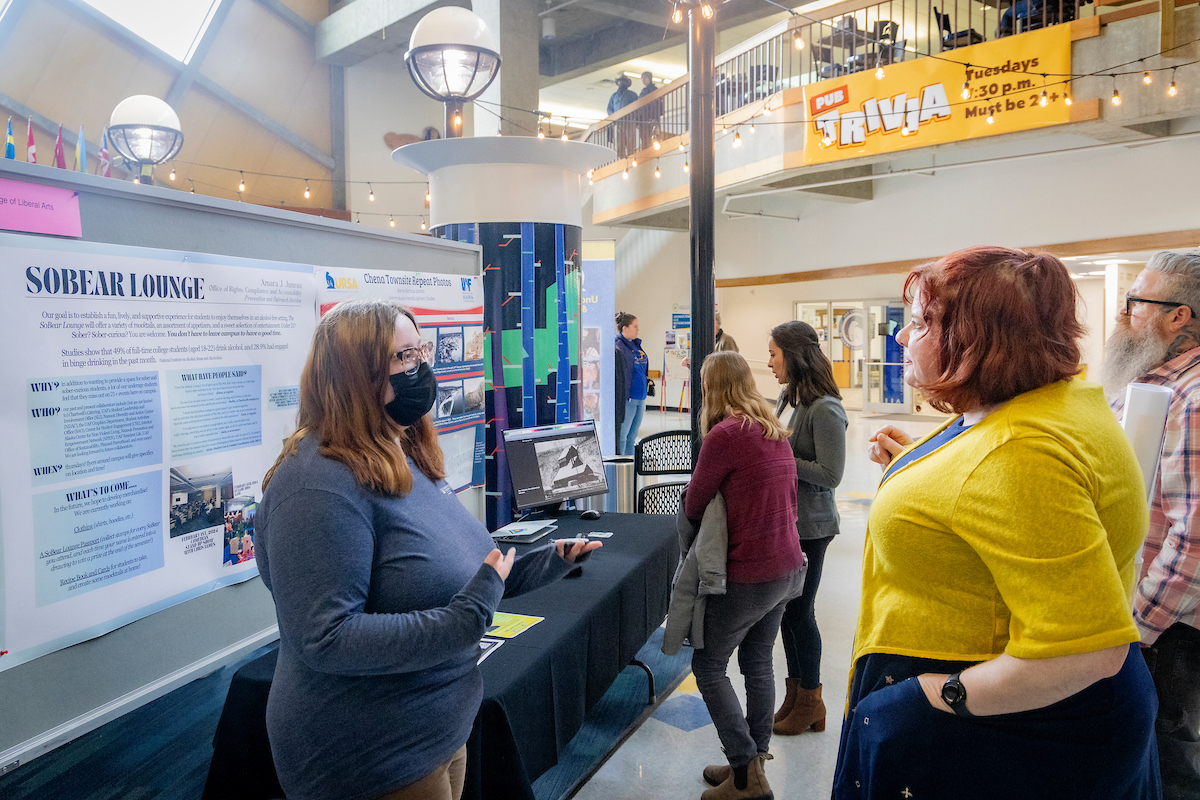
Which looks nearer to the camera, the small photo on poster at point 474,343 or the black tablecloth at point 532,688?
the black tablecloth at point 532,688

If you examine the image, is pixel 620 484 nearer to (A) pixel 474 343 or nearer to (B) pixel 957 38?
(A) pixel 474 343

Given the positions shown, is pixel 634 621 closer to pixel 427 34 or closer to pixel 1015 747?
pixel 1015 747

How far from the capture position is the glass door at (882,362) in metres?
12.6

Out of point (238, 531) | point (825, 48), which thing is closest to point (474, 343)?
point (238, 531)

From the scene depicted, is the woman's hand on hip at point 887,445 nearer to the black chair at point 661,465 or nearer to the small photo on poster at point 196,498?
the small photo on poster at point 196,498

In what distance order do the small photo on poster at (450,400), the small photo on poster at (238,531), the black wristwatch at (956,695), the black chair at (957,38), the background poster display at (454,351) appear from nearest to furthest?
1. the black wristwatch at (956,695)
2. the small photo on poster at (238,531)
3. the background poster display at (454,351)
4. the small photo on poster at (450,400)
5. the black chair at (957,38)

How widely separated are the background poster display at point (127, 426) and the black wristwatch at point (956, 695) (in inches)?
66.3

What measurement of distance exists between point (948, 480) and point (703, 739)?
2188mm

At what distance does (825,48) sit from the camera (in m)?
9.84

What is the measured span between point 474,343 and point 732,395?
1342 mm

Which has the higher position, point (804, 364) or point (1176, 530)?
point (804, 364)

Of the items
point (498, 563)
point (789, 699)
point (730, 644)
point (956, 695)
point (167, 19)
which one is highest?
point (167, 19)

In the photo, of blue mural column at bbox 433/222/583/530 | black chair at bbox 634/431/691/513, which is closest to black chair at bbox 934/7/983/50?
black chair at bbox 634/431/691/513

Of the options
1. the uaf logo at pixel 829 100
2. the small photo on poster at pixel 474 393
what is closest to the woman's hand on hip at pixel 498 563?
the small photo on poster at pixel 474 393
